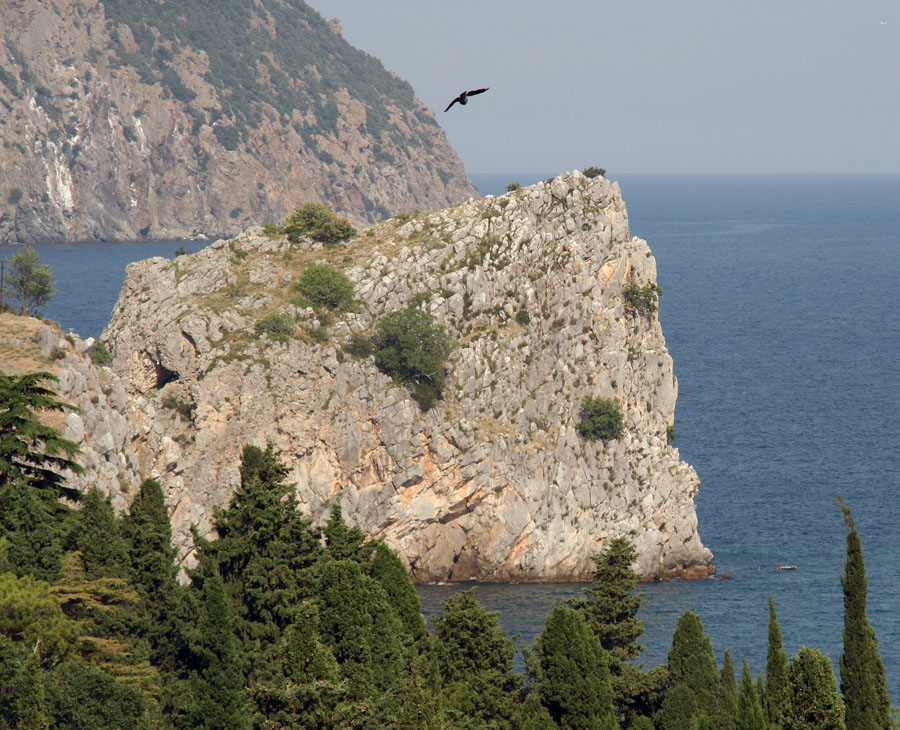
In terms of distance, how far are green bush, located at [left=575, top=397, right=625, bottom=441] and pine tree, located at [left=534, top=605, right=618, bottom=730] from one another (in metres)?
60.4

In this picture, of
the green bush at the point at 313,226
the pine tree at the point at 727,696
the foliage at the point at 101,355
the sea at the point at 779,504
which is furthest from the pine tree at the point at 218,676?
the green bush at the point at 313,226

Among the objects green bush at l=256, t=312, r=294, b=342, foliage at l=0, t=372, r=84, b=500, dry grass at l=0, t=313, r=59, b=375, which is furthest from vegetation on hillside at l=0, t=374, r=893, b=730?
green bush at l=256, t=312, r=294, b=342

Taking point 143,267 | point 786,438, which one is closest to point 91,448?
point 143,267

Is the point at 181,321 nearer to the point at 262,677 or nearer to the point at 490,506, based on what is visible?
the point at 490,506

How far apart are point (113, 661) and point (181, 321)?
65.6m

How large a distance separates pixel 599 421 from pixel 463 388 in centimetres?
1205

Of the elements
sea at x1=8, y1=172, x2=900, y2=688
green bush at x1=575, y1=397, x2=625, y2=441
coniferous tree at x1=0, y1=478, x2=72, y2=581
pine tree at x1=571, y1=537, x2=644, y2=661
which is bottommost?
sea at x1=8, y1=172, x2=900, y2=688

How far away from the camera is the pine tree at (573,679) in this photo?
57.5 metres

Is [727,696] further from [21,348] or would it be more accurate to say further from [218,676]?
[21,348]

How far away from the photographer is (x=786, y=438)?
15612 cm

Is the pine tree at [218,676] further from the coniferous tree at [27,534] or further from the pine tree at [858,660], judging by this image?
the pine tree at [858,660]

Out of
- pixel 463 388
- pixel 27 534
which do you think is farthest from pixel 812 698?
pixel 463 388

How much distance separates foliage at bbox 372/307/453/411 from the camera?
4611 inches

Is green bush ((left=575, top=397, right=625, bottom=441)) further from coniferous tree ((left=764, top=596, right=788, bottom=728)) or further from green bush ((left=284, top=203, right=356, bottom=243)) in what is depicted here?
coniferous tree ((left=764, top=596, right=788, bottom=728))
